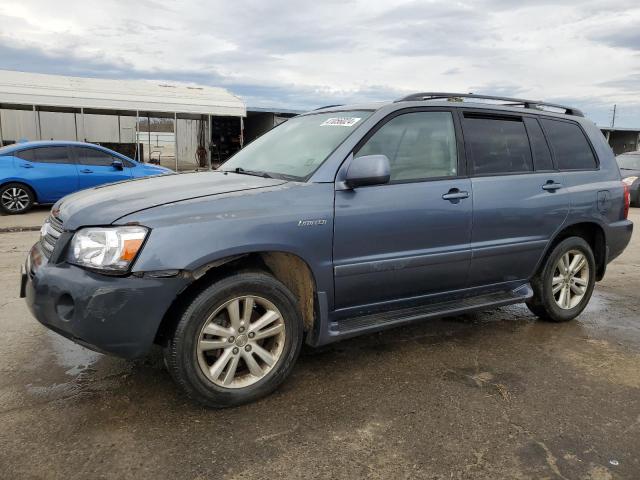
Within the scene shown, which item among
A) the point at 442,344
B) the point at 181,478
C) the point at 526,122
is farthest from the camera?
the point at 526,122

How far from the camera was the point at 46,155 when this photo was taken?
1041 cm

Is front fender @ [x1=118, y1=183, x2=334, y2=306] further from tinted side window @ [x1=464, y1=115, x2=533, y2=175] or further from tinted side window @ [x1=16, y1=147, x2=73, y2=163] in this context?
tinted side window @ [x1=16, y1=147, x2=73, y2=163]

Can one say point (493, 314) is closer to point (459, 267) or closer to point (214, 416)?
point (459, 267)

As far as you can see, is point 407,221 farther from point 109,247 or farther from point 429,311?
point 109,247

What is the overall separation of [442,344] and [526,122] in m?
1.93

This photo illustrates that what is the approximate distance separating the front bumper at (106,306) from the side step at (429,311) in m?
1.08

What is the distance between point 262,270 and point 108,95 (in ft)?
60.5

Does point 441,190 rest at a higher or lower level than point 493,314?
higher

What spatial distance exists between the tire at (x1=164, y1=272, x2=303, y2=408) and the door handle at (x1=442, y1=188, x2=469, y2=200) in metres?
1.31

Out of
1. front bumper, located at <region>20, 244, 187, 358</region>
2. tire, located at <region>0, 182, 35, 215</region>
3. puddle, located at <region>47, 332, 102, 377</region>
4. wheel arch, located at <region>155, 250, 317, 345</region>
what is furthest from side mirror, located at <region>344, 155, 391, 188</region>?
tire, located at <region>0, 182, 35, 215</region>

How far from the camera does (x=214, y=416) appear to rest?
2.85 meters

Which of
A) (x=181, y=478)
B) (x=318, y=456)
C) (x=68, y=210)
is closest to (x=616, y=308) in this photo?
(x=318, y=456)

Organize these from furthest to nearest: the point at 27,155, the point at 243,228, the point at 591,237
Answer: the point at 27,155, the point at 591,237, the point at 243,228

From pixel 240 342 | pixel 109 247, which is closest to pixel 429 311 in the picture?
pixel 240 342
